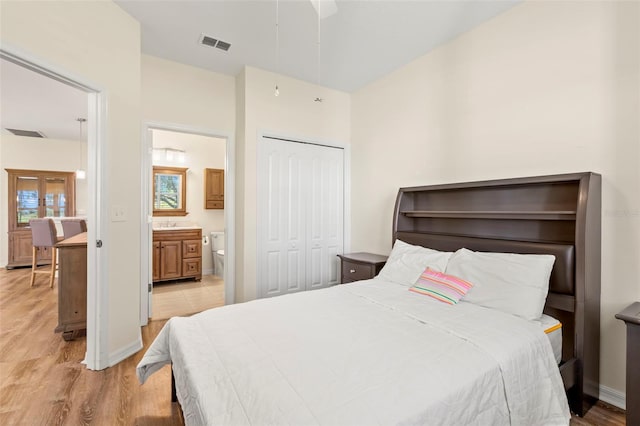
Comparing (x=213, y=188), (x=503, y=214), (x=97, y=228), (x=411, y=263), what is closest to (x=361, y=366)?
(x=411, y=263)

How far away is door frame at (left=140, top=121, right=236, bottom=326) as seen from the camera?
3.11m

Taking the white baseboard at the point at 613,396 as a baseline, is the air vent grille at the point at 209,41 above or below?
above

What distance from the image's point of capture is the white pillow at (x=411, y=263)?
2426mm

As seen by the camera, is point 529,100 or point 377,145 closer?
point 529,100

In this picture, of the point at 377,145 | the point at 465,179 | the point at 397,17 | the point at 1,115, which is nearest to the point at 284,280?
the point at 377,145

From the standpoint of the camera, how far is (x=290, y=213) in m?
3.68

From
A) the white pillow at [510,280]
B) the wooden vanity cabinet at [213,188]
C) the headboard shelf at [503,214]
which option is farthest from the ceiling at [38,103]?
the white pillow at [510,280]

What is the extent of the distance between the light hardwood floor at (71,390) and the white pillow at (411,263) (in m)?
1.20

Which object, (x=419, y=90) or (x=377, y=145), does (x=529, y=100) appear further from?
(x=377, y=145)

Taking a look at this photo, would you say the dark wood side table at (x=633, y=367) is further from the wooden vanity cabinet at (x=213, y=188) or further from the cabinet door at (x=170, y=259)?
the wooden vanity cabinet at (x=213, y=188)

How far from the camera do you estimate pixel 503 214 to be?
227 cm

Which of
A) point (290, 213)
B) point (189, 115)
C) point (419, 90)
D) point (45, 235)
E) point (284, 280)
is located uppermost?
point (419, 90)

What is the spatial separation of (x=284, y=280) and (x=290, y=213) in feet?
2.68

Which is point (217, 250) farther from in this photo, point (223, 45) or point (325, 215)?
point (223, 45)
